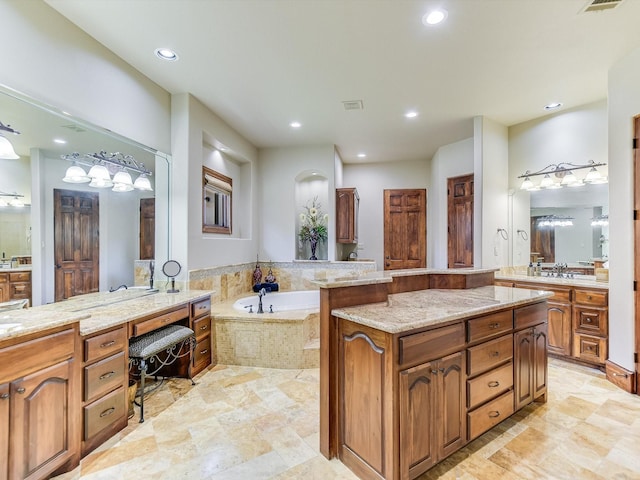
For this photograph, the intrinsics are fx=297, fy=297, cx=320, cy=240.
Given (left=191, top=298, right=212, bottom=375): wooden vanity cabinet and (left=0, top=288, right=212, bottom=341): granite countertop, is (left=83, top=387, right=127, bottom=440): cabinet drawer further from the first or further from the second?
(left=191, top=298, right=212, bottom=375): wooden vanity cabinet

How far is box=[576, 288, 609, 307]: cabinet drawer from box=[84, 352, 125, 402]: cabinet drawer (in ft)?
14.2

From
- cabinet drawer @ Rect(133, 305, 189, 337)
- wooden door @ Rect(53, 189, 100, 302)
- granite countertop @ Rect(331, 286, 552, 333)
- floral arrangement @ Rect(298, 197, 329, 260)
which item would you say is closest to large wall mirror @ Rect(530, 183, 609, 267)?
granite countertop @ Rect(331, 286, 552, 333)

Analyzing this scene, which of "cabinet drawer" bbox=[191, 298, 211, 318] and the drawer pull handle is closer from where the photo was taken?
the drawer pull handle

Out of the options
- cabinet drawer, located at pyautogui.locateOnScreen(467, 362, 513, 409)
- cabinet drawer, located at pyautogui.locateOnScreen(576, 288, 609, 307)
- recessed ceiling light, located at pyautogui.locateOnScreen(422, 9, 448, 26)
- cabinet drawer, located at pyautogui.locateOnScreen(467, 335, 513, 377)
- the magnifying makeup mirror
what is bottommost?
cabinet drawer, located at pyautogui.locateOnScreen(467, 362, 513, 409)

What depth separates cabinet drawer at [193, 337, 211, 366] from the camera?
9.89 feet

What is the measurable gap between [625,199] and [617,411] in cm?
181

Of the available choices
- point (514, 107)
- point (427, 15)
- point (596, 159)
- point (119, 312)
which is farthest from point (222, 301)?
point (596, 159)

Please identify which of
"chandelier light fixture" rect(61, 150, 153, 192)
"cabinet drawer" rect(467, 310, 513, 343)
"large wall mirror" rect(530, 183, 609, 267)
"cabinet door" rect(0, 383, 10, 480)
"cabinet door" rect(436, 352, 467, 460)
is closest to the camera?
"cabinet door" rect(0, 383, 10, 480)

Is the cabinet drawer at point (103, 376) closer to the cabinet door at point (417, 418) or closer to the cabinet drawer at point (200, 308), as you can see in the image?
the cabinet drawer at point (200, 308)

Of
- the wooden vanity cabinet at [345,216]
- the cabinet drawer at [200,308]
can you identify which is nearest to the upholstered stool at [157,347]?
the cabinet drawer at [200,308]

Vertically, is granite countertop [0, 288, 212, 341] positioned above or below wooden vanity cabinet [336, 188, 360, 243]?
below

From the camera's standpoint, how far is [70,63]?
225 cm

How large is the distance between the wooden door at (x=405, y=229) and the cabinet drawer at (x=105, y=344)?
495 centimetres

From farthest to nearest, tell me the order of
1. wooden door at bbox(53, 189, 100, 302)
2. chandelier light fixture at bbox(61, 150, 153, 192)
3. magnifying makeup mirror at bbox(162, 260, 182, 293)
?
magnifying makeup mirror at bbox(162, 260, 182, 293) < chandelier light fixture at bbox(61, 150, 153, 192) < wooden door at bbox(53, 189, 100, 302)
